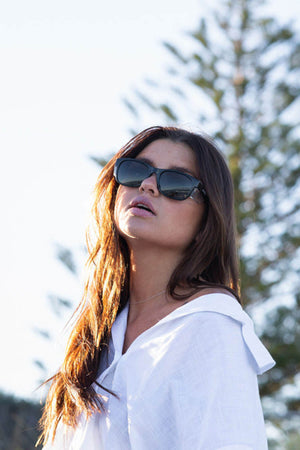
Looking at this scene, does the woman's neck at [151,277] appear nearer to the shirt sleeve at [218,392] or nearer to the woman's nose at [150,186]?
the woman's nose at [150,186]

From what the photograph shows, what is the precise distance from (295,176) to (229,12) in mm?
3401

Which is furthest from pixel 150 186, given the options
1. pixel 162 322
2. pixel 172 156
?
pixel 162 322

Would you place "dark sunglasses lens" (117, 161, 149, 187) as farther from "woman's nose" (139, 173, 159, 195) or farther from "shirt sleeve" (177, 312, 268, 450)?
"shirt sleeve" (177, 312, 268, 450)

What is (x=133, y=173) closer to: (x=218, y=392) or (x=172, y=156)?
(x=172, y=156)

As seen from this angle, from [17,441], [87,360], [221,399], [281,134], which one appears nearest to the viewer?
[221,399]

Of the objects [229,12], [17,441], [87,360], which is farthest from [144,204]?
[229,12]

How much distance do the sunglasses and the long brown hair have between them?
0.05 meters

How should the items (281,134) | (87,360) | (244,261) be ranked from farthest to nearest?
(281,134)
(244,261)
(87,360)

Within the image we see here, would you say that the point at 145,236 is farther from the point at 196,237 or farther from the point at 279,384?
the point at 279,384

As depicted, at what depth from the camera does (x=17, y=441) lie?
9.02 metres

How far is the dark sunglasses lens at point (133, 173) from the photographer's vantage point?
213cm

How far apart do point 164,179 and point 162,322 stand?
0.48 m

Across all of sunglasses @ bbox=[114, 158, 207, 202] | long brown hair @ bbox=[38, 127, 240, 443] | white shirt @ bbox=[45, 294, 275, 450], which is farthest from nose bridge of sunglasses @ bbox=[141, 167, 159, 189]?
white shirt @ bbox=[45, 294, 275, 450]

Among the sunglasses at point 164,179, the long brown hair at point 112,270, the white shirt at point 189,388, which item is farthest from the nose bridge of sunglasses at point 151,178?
the white shirt at point 189,388
